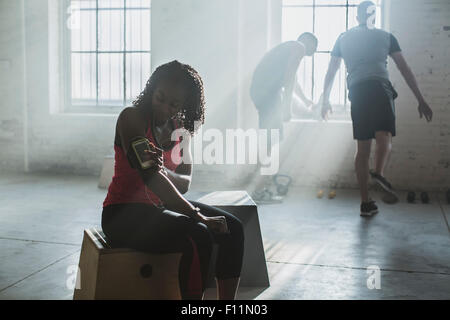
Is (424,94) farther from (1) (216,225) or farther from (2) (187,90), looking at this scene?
(1) (216,225)

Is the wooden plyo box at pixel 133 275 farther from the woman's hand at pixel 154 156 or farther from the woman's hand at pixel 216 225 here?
the woman's hand at pixel 154 156

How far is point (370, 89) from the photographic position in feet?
13.6

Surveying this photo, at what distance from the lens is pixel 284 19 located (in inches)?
243

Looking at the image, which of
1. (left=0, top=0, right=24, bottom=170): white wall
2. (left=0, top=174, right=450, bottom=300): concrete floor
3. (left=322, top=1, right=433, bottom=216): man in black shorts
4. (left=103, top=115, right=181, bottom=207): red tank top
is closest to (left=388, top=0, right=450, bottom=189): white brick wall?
(left=0, top=174, right=450, bottom=300): concrete floor

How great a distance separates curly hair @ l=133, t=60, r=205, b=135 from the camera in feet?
6.93

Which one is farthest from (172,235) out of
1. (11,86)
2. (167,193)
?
(11,86)

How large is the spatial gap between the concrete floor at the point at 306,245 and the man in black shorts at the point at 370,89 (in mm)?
471

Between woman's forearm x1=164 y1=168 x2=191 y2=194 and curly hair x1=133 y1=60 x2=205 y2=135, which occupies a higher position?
curly hair x1=133 y1=60 x2=205 y2=135

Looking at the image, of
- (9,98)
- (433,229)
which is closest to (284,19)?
(433,229)

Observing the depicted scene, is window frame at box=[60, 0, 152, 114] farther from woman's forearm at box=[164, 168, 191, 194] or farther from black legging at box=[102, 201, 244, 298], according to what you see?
black legging at box=[102, 201, 244, 298]

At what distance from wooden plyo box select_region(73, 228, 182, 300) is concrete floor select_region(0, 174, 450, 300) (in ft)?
1.84

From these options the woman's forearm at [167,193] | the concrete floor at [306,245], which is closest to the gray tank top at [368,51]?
the concrete floor at [306,245]

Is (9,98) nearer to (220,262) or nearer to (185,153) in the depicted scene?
(185,153)
